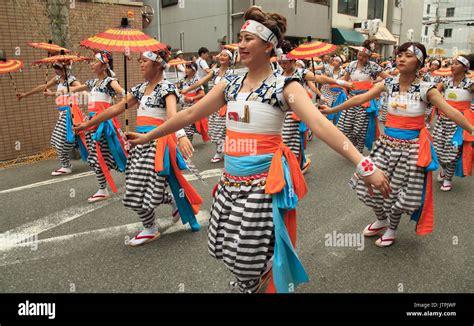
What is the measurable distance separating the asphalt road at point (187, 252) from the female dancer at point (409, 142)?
512 millimetres

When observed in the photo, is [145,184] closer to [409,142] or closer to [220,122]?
[409,142]

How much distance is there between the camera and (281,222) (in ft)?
7.89

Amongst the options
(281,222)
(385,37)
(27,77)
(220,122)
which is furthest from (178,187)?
(385,37)

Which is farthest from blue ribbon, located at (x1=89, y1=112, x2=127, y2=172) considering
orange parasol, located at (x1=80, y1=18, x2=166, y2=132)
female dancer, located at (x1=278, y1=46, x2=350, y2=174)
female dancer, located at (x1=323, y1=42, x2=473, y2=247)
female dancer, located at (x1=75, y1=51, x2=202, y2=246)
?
female dancer, located at (x1=323, y1=42, x2=473, y2=247)

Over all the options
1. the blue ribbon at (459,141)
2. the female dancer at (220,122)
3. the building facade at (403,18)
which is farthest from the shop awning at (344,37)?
the blue ribbon at (459,141)

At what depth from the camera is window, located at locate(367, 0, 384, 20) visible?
30984mm

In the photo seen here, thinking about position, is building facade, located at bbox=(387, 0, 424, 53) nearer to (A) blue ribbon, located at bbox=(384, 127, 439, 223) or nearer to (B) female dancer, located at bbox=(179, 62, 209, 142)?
(B) female dancer, located at bbox=(179, 62, 209, 142)

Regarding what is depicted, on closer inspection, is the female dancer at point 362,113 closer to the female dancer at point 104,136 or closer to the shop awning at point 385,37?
the female dancer at point 104,136

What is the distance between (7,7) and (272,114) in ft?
24.3

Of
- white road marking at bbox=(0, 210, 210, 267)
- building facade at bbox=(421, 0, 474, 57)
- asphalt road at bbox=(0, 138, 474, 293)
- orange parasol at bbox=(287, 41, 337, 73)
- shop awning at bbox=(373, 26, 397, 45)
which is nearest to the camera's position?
asphalt road at bbox=(0, 138, 474, 293)

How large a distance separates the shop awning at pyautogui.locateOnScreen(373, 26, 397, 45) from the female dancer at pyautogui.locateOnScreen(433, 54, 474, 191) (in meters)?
25.8

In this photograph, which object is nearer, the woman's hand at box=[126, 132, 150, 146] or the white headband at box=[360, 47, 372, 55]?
the woman's hand at box=[126, 132, 150, 146]
